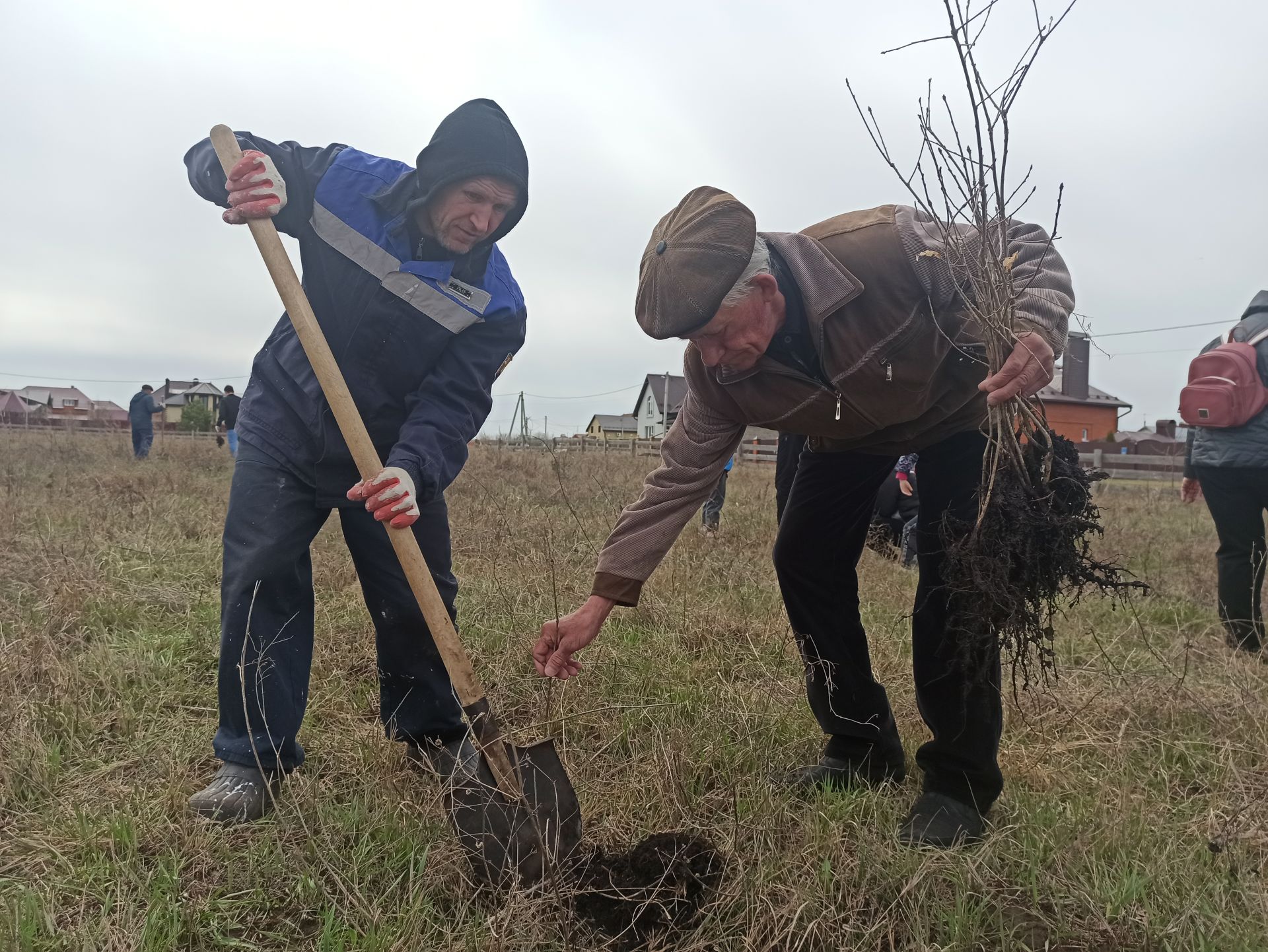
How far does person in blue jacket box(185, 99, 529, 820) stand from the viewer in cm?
231

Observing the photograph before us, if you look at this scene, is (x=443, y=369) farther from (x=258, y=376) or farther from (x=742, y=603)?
(x=742, y=603)

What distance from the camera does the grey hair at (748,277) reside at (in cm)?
201

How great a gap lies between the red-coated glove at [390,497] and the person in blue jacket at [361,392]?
0.7 inches

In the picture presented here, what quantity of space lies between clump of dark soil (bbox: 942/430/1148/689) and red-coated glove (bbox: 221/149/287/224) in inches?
79.6

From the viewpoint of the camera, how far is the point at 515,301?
8.68 feet

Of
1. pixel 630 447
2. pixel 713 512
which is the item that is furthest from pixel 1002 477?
pixel 630 447

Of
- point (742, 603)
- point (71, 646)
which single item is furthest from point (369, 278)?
point (742, 603)

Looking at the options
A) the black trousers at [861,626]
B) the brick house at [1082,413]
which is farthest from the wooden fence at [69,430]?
the brick house at [1082,413]

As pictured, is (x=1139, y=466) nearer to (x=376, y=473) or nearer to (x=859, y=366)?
(x=859, y=366)

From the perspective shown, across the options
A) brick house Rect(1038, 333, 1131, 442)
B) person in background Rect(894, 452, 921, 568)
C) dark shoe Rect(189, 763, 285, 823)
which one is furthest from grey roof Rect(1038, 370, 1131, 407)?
dark shoe Rect(189, 763, 285, 823)

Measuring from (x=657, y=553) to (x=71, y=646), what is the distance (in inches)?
107

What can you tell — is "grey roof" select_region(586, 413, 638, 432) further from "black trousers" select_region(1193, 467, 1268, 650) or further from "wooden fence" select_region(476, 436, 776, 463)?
"black trousers" select_region(1193, 467, 1268, 650)

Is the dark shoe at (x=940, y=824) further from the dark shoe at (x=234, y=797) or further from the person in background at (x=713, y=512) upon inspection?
the person in background at (x=713, y=512)

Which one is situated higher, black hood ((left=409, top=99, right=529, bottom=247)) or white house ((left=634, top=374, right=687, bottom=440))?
white house ((left=634, top=374, right=687, bottom=440))
